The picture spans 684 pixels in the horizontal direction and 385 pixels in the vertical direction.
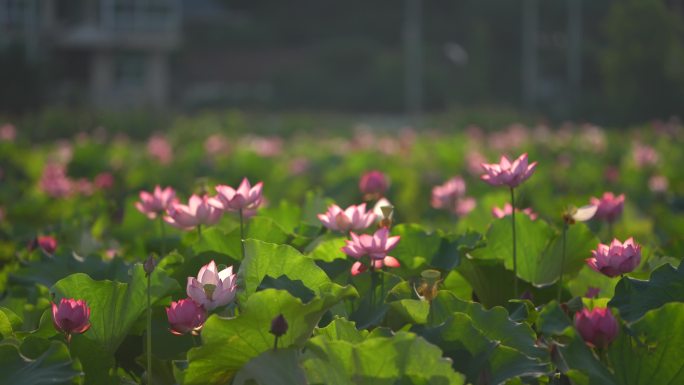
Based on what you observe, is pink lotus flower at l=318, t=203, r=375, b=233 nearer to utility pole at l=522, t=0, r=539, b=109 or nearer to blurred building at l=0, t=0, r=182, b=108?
utility pole at l=522, t=0, r=539, b=109

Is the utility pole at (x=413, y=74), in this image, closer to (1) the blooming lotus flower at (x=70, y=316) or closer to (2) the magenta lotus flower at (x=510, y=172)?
(2) the magenta lotus flower at (x=510, y=172)

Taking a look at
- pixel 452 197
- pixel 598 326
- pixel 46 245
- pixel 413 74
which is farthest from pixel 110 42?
pixel 598 326

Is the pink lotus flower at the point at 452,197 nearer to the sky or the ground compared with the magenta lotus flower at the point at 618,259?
nearer to the ground

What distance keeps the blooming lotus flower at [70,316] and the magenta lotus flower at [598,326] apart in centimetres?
69

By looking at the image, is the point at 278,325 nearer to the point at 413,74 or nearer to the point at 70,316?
the point at 70,316

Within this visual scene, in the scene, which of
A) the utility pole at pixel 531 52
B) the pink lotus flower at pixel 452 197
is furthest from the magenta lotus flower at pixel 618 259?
the utility pole at pixel 531 52

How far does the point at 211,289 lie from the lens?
1.47m

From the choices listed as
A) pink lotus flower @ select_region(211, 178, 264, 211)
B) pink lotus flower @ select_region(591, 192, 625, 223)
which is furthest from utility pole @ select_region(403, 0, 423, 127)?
pink lotus flower @ select_region(211, 178, 264, 211)

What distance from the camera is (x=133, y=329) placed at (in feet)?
5.73

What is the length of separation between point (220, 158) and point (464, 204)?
126 inches

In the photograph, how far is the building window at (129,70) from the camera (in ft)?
124

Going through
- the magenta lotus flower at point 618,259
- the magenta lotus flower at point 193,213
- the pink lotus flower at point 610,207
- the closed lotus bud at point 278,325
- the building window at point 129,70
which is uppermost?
the closed lotus bud at point 278,325

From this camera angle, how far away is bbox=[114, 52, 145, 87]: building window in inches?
1492

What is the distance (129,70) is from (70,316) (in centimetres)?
3758
